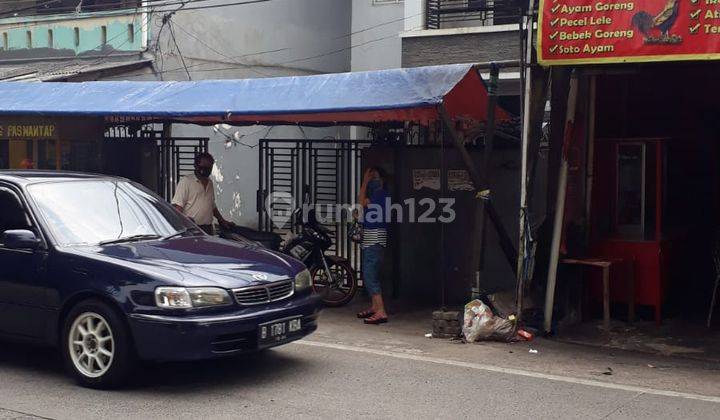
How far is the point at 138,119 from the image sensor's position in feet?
41.3

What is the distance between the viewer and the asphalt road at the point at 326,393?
19.9 feet

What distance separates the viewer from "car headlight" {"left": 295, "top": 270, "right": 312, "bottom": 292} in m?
7.04

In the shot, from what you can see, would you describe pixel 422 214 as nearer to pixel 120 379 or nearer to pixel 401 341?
pixel 401 341

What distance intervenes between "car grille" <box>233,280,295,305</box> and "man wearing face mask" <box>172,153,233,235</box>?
4067 mm

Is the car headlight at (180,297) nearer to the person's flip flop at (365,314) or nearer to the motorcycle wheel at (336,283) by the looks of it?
the person's flip flop at (365,314)

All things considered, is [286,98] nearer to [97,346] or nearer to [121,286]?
[121,286]

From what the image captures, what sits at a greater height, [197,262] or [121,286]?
[197,262]

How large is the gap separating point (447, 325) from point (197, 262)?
9.96ft

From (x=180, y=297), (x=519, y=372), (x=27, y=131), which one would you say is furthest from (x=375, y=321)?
(x=27, y=131)

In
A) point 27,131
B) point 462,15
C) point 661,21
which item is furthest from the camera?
point 462,15

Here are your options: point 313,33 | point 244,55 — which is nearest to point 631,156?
point 244,55

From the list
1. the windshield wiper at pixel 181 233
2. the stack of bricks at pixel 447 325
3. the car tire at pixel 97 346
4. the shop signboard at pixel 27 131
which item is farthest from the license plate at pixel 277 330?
the shop signboard at pixel 27 131

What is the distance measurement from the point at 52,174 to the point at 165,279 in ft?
6.74

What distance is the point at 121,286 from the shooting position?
6316 millimetres
